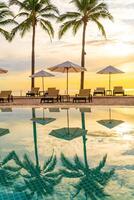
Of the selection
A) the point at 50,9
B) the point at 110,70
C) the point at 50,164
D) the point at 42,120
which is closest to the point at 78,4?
the point at 50,9

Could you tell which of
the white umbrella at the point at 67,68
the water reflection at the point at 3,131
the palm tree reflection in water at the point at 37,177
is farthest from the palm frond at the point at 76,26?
the palm tree reflection in water at the point at 37,177

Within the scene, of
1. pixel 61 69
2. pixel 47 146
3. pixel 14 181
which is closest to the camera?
pixel 14 181

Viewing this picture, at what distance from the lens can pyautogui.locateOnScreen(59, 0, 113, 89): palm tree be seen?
29.8m

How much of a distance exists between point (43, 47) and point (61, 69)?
420 centimetres

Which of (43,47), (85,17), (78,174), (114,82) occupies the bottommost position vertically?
(78,174)

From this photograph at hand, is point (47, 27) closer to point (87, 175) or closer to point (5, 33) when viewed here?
point (5, 33)

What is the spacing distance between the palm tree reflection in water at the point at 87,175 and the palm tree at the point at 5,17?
22267mm

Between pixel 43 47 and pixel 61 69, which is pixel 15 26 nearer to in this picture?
pixel 43 47

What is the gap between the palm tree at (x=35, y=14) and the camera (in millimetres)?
30297

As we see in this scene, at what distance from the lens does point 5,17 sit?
30500 millimetres

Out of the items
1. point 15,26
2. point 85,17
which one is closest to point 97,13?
point 85,17

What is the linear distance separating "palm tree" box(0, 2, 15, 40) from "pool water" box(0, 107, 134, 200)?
14.4m

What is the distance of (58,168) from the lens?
341 inches

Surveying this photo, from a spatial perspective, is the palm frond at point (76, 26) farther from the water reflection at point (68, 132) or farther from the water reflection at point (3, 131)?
the water reflection at point (3, 131)
